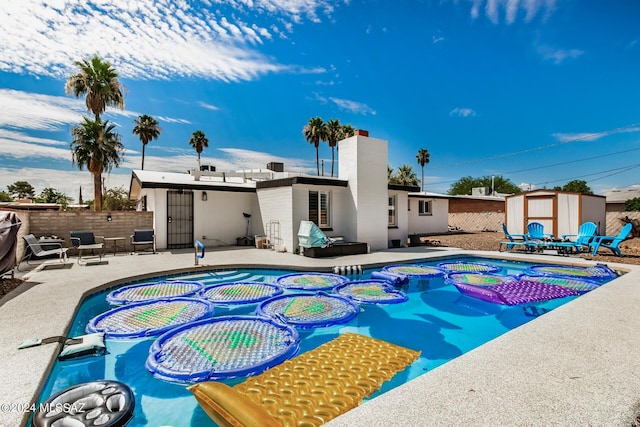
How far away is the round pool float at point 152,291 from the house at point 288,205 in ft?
16.8

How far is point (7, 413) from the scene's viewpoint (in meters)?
2.36

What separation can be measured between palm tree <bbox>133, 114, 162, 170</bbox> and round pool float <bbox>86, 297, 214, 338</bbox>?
2917cm

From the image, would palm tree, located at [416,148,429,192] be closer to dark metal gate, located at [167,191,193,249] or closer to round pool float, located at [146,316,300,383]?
dark metal gate, located at [167,191,193,249]

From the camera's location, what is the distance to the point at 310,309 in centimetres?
614

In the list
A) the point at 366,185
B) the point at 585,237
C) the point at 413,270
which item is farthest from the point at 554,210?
the point at 413,270

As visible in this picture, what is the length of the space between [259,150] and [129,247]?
92.0ft

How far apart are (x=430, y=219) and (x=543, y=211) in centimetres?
776

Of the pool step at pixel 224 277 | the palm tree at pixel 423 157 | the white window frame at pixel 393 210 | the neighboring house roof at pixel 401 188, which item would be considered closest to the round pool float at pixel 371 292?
the pool step at pixel 224 277

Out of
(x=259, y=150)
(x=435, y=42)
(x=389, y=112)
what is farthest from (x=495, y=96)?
(x=259, y=150)

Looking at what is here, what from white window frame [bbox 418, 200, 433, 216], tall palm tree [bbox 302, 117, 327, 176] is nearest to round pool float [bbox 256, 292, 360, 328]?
white window frame [bbox 418, 200, 433, 216]

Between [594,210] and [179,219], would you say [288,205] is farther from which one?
[594,210]

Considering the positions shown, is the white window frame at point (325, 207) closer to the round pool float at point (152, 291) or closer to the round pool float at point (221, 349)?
the round pool float at point (152, 291)

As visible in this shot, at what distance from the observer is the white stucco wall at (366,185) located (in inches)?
500

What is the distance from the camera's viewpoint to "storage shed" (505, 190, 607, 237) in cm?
1461
